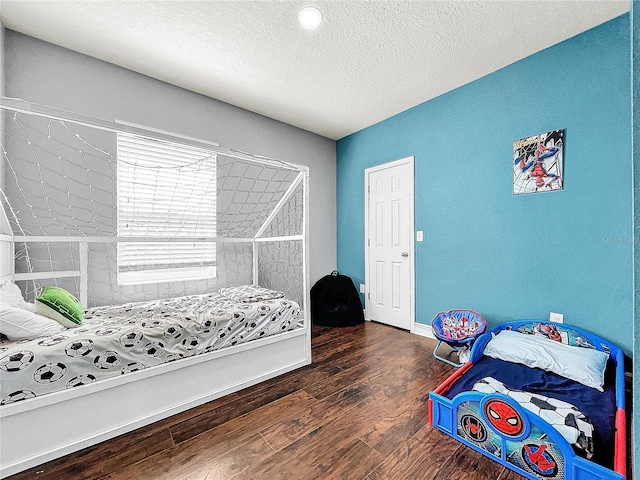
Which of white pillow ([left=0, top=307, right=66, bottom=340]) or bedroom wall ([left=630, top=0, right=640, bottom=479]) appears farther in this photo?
white pillow ([left=0, top=307, right=66, bottom=340])

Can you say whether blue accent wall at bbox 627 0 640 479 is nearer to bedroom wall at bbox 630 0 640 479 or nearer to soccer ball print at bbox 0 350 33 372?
bedroom wall at bbox 630 0 640 479

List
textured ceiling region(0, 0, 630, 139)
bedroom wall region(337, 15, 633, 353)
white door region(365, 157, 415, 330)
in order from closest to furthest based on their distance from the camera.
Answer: textured ceiling region(0, 0, 630, 139), bedroom wall region(337, 15, 633, 353), white door region(365, 157, 415, 330)

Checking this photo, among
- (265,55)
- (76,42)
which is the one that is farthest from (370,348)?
(76,42)

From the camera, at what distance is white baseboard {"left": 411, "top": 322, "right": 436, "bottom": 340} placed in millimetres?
2886

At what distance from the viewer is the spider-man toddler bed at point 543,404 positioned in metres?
1.15

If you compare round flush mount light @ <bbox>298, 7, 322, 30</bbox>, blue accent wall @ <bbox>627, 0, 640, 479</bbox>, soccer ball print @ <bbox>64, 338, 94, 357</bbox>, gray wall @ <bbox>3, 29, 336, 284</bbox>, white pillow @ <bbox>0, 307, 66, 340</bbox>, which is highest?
round flush mount light @ <bbox>298, 7, 322, 30</bbox>

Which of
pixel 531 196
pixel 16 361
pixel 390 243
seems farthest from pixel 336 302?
pixel 16 361

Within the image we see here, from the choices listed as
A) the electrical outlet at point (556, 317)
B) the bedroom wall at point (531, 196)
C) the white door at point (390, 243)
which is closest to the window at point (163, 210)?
the white door at point (390, 243)

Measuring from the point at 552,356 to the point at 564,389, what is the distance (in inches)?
10.0

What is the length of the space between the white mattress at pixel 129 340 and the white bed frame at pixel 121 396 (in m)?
0.05

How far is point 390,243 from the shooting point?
3.29 metres

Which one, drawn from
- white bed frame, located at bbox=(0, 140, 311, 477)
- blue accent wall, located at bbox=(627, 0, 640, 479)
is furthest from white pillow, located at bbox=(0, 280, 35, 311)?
blue accent wall, located at bbox=(627, 0, 640, 479)

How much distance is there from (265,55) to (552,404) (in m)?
2.84

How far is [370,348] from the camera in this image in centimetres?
261
